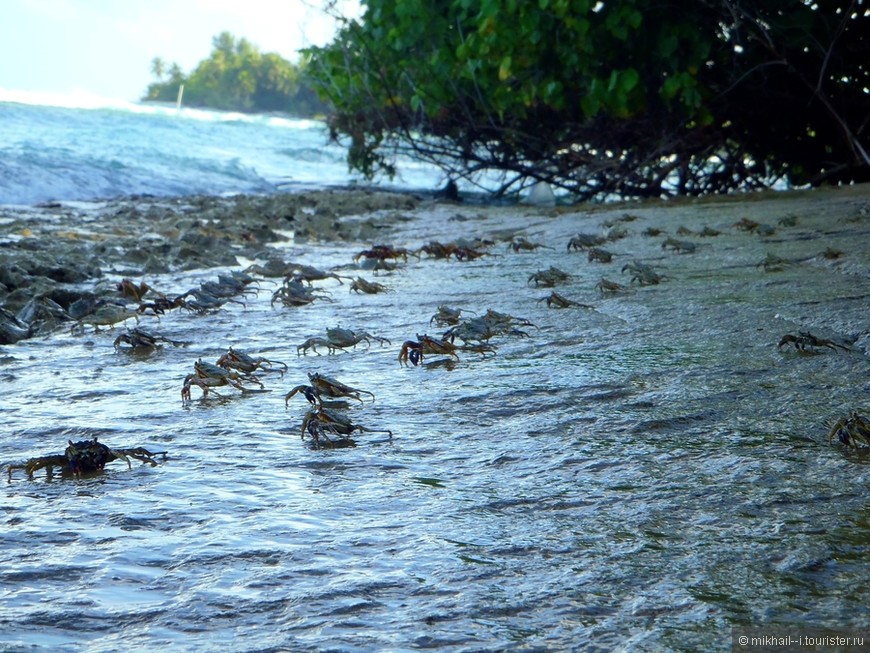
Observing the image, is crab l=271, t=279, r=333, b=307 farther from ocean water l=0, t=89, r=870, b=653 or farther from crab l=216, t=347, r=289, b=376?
crab l=216, t=347, r=289, b=376

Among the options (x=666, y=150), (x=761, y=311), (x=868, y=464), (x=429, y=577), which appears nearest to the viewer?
(x=429, y=577)

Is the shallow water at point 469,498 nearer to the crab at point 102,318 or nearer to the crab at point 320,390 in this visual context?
the crab at point 320,390

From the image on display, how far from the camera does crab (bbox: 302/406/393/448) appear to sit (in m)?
3.03

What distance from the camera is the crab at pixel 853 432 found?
264 centimetres

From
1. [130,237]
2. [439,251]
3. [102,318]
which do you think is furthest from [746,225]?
[130,237]

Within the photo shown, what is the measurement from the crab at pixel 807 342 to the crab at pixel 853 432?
1.03 meters

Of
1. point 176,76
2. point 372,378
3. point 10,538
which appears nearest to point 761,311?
point 372,378

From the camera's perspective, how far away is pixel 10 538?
2.33 meters

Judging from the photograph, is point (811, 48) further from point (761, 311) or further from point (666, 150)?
point (761, 311)

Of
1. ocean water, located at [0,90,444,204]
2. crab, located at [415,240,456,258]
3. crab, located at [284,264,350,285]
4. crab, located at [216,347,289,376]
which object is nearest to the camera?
crab, located at [216,347,289,376]

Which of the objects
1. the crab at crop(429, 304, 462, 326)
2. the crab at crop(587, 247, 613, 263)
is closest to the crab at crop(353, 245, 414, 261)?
the crab at crop(587, 247, 613, 263)

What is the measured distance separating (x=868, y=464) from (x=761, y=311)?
7.10 feet

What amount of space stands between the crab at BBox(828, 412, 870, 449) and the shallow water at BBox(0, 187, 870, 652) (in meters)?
0.05

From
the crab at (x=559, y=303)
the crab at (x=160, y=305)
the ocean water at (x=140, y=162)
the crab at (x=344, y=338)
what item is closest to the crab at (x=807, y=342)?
the crab at (x=559, y=303)
